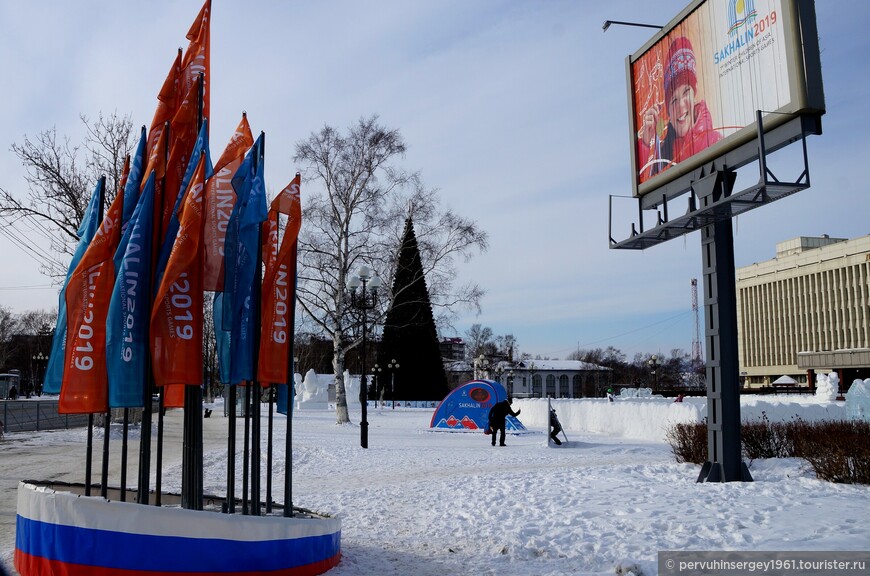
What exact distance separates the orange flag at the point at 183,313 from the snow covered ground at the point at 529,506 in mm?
2243

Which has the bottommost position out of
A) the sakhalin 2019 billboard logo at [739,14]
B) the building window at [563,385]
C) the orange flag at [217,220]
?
the building window at [563,385]

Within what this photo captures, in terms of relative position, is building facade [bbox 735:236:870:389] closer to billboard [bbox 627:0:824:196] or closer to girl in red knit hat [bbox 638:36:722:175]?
billboard [bbox 627:0:824:196]

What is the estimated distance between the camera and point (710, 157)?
36.8 ft

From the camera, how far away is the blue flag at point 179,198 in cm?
607

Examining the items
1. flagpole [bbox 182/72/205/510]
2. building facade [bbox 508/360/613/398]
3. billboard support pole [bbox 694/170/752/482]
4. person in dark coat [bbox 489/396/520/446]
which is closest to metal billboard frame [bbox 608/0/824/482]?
billboard support pole [bbox 694/170/752/482]

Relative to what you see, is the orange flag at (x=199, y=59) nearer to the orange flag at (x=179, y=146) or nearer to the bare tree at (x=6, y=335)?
the orange flag at (x=179, y=146)

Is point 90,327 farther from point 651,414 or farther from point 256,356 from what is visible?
point 651,414

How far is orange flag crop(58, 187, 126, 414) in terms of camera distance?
5.89 m

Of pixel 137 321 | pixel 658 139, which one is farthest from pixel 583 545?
pixel 658 139

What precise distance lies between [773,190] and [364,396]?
490 inches

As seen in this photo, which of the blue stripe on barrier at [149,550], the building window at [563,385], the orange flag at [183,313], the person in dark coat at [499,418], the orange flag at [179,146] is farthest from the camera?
the building window at [563,385]

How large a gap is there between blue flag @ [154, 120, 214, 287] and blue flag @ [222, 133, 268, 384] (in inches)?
20.1

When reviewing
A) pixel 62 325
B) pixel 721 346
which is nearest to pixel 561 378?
pixel 721 346

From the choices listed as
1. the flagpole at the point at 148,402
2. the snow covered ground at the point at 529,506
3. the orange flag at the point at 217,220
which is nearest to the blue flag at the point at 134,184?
the flagpole at the point at 148,402
